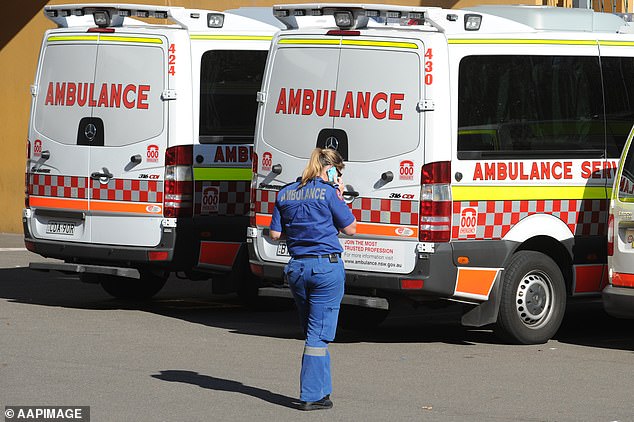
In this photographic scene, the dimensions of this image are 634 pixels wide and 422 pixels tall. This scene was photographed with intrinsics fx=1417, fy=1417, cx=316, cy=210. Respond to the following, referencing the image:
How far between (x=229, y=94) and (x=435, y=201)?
3010 millimetres

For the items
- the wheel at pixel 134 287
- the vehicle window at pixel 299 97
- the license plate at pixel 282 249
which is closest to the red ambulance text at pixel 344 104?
the vehicle window at pixel 299 97

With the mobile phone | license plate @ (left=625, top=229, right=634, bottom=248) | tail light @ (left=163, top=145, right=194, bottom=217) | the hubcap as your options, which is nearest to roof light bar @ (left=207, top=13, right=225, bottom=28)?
tail light @ (left=163, top=145, right=194, bottom=217)

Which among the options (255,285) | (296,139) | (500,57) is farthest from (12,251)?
(500,57)

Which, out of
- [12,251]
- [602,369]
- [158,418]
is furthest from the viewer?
[12,251]

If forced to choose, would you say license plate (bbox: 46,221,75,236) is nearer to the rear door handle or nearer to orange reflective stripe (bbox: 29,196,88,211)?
orange reflective stripe (bbox: 29,196,88,211)

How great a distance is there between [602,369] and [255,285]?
13.2ft

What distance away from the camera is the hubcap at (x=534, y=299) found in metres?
11.1

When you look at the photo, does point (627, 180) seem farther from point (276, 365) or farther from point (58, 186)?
point (58, 186)

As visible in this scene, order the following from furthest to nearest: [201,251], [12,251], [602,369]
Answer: [12,251] → [201,251] → [602,369]

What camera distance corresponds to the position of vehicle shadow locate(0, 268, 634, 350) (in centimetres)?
1173

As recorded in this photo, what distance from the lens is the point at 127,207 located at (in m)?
12.5

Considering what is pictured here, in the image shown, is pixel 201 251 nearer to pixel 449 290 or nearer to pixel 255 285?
pixel 255 285

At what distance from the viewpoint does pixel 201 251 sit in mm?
12609

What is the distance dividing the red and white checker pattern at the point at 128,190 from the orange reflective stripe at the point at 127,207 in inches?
1.4
